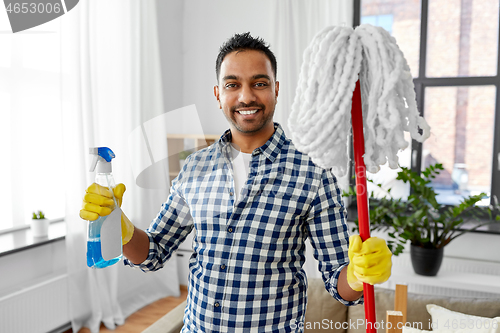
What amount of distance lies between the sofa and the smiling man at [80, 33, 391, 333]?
564 millimetres

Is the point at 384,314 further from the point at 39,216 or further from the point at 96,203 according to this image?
the point at 39,216

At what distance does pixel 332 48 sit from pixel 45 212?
7.08 feet

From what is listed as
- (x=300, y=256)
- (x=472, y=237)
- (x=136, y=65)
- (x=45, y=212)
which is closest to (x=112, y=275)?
(x=45, y=212)

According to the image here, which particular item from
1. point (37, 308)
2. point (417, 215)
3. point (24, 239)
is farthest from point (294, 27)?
point (37, 308)

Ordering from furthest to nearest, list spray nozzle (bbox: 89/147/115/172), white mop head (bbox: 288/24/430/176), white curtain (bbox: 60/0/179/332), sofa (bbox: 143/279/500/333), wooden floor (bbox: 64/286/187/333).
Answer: wooden floor (bbox: 64/286/187/333) → white curtain (bbox: 60/0/179/332) → sofa (bbox: 143/279/500/333) → spray nozzle (bbox: 89/147/115/172) → white mop head (bbox: 288/24/430/176)

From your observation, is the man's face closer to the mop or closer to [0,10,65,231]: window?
the mop

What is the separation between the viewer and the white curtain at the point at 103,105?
2.02 m

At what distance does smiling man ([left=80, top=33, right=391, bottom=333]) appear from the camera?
807 mm

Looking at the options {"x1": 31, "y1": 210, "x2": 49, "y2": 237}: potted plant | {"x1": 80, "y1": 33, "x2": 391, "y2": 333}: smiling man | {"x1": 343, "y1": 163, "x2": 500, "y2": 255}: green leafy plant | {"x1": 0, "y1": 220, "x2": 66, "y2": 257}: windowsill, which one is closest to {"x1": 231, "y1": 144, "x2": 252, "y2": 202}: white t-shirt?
{"x1": 80, "y1": 33, "x2": 391, "y2": 333}: smiling man

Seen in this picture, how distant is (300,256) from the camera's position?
87cm

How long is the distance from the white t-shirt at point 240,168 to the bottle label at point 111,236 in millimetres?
251

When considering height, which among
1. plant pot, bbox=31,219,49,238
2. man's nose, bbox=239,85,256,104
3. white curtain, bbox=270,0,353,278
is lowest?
plant pot, bbox=31,219,49,238

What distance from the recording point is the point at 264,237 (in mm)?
817

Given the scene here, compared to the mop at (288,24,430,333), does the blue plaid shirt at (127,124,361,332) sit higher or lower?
lower
